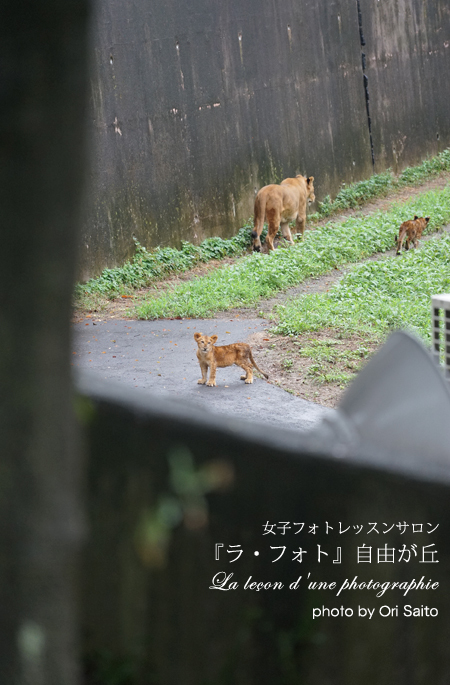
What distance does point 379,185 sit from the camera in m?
16.4

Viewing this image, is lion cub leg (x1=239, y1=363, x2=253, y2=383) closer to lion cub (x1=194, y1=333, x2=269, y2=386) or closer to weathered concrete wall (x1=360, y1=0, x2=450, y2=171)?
lion cub (x1=194, y1=333, x2=269, y2=386)

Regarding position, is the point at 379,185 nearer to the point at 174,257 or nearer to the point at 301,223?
the point at 301,223

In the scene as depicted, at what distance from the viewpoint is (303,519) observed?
187 centimetres

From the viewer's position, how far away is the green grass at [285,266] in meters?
9.18

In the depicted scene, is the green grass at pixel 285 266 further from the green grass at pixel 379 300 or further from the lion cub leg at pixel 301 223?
the green grass at pixel 379 300

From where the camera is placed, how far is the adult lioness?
Result: 41.0ft

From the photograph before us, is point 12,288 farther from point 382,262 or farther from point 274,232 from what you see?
point 274,232

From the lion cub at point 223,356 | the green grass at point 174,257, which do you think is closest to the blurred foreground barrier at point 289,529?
the lion cub at point 223,356

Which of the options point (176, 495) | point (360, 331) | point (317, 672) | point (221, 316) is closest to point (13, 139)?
point (176, 495)

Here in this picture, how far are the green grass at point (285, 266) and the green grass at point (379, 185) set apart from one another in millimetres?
1121

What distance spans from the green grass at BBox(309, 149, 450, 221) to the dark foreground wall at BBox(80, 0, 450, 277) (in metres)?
0.26

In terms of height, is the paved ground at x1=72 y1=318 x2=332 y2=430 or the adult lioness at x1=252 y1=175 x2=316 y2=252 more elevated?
the adult lioness at x1=252 y1=175 x2=316 y2=252

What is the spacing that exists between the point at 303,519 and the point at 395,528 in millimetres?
206

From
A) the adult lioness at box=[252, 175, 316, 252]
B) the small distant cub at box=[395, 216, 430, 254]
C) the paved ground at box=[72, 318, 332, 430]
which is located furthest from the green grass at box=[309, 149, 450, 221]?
the paved ground at box=[72, 318, 332, 430]
